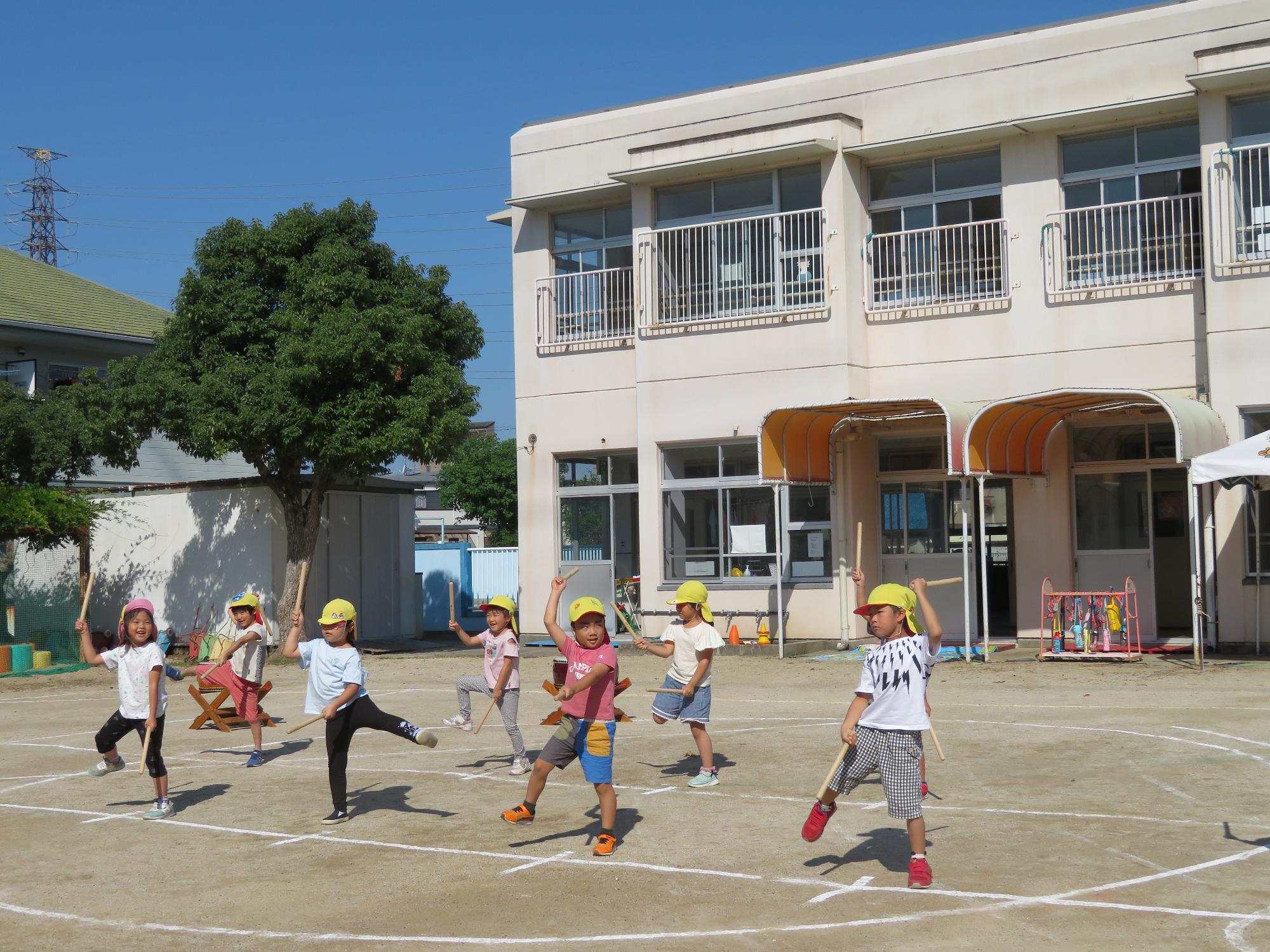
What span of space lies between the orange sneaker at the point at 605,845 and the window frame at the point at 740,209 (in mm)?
15346

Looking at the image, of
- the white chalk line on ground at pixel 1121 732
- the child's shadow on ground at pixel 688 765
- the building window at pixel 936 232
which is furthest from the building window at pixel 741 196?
the child's shadow on ground at pixel 688 765

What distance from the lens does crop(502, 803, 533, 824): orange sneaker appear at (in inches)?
369

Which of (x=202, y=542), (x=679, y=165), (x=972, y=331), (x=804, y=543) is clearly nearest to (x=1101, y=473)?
(x=972, y=331)

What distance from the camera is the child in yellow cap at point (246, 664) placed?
42.4 feet

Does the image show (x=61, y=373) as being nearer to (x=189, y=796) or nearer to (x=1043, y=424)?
(x=1043, y=424)

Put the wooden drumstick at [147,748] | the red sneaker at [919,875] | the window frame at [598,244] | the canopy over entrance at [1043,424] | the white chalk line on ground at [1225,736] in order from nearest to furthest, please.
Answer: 1. the red sneaker at [919,875]
2. the wooden drumstick at [147,748]
3. the white chalk line on ground at [1225,736]
4. the canopy over entrance at [1043,424]
5. the window frame at [598,244]

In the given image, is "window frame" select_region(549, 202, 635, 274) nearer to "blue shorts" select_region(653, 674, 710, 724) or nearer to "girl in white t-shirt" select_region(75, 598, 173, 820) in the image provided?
"blue shorts" select_region(653, 674, 710, 724)

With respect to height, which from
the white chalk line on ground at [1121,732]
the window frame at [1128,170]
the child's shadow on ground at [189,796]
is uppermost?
the window frame at [1128,170]

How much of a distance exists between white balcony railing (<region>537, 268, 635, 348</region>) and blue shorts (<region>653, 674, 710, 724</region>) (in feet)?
45.1

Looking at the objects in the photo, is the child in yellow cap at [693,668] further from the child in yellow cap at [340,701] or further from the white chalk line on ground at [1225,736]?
the white chalk line on ground at [1225,736]

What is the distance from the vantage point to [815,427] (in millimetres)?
21469

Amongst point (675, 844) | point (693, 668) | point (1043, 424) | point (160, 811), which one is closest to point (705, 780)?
point (693, 668)

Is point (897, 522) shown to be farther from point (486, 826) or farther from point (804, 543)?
point (486, 826)

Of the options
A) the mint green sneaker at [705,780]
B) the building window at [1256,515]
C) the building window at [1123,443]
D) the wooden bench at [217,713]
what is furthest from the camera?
the building window at [1123,443]
